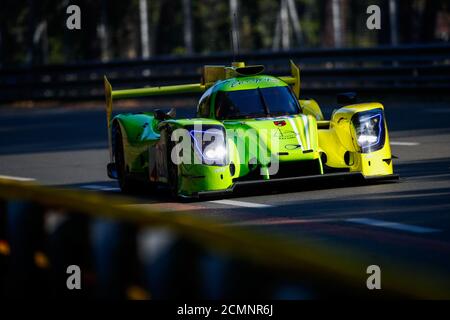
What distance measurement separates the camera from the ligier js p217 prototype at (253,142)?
11477mm

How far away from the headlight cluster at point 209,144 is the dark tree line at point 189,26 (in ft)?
69.9

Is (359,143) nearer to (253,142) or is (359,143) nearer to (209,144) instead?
(253,142)

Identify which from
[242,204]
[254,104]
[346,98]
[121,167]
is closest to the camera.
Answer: [242,204]

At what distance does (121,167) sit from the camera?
1360 centimetres

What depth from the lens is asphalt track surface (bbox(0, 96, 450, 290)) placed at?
28.0ft

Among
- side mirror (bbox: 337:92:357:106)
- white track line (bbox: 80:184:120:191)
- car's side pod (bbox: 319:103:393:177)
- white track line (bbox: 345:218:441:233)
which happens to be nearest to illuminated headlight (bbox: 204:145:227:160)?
car's side pod (bbox: 319:103:393:177)

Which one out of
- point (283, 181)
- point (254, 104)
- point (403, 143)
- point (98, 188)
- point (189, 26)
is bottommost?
point (98, 188)

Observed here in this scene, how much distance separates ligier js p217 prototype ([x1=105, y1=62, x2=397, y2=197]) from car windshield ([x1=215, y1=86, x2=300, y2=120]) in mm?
10

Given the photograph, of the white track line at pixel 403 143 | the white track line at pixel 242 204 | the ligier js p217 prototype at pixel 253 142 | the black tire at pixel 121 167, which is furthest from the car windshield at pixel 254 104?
the white track line at pixel 403 143

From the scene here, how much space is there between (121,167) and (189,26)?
26402 mm

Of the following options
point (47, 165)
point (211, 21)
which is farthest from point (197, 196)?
point (211, 21)

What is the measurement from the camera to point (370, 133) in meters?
12.1

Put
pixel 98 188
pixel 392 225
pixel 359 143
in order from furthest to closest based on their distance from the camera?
pixel 98 188 → pixel 359 143 → pixel 392 225

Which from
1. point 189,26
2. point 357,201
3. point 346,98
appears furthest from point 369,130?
point 189,26
